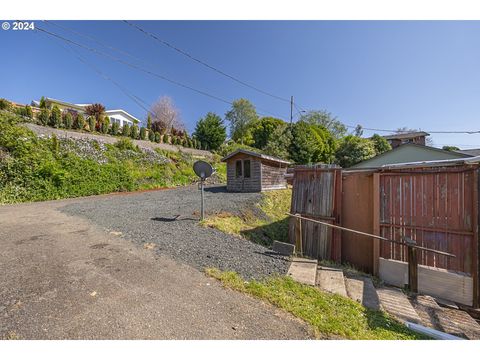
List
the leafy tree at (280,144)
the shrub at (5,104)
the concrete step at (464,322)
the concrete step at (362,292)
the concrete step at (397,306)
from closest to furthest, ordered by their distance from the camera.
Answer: the concrete step at (464,322)
the concrete step at (397,306)
the concrete step at (362,292)
the shrub at (5,104)
the leafy tree at (280,144)

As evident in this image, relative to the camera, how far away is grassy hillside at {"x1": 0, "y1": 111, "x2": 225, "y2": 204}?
10.7m

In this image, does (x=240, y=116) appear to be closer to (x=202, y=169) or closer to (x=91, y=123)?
(x=91, y=123)

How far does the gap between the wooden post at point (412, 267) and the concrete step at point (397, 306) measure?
0.44 m

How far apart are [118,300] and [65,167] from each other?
13314 mm

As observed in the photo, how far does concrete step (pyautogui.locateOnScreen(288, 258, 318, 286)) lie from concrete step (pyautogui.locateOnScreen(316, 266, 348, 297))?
0.40 ft

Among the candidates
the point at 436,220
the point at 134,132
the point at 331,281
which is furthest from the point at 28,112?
the point at 436,220

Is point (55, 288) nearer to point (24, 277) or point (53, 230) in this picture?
point (24, 277)

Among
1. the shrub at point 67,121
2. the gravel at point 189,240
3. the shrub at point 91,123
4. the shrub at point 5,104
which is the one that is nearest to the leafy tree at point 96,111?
the shrub at point 91,123

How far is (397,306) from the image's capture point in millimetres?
3287

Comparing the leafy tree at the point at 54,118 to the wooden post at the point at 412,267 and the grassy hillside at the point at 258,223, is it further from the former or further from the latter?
the wooden post at the point at 412,267

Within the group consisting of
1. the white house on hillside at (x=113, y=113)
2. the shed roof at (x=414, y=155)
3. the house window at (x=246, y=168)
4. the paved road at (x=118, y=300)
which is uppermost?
the white house on hillside at (x=113, y=113)

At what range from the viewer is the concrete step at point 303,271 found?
3562 millimetres

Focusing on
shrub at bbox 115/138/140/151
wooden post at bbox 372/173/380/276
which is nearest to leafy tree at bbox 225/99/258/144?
shrub at bbox 115/138/140/151

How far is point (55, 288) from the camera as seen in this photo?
9.27ft
